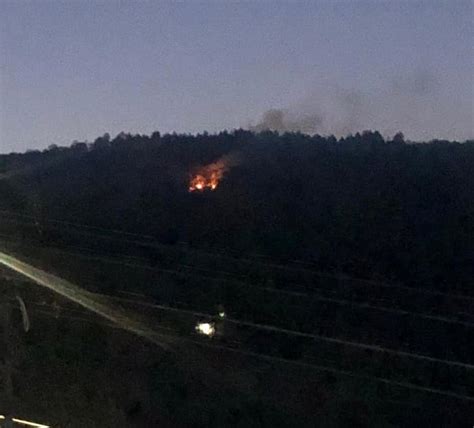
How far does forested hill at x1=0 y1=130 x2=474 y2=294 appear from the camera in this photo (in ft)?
66.1

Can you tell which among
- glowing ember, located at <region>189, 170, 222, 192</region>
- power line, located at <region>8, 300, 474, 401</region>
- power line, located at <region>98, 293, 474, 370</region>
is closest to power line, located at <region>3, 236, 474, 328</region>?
power line, located at <region>98, 293, 474, 370</region>

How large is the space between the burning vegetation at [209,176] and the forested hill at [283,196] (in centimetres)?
7

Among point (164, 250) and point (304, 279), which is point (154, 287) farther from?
point (304, 279)

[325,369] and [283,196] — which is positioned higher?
[283,196]

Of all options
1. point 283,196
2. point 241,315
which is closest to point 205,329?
point 241,315

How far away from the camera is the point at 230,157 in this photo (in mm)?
27234

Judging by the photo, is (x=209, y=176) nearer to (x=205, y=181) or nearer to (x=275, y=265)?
(x=205, y=181)

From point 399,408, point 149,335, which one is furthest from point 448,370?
point 149,335

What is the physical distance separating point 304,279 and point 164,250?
97.4 inches

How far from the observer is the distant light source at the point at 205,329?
17953mm

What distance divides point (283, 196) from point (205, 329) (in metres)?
6.68

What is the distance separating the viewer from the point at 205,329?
1812cm

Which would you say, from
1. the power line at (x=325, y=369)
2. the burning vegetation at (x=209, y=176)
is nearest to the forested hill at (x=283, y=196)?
the burning vegetation at (x=209, y=176)

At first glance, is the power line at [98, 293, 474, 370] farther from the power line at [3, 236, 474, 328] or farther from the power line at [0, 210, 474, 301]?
the power line at [0, 210, 474, 301]
